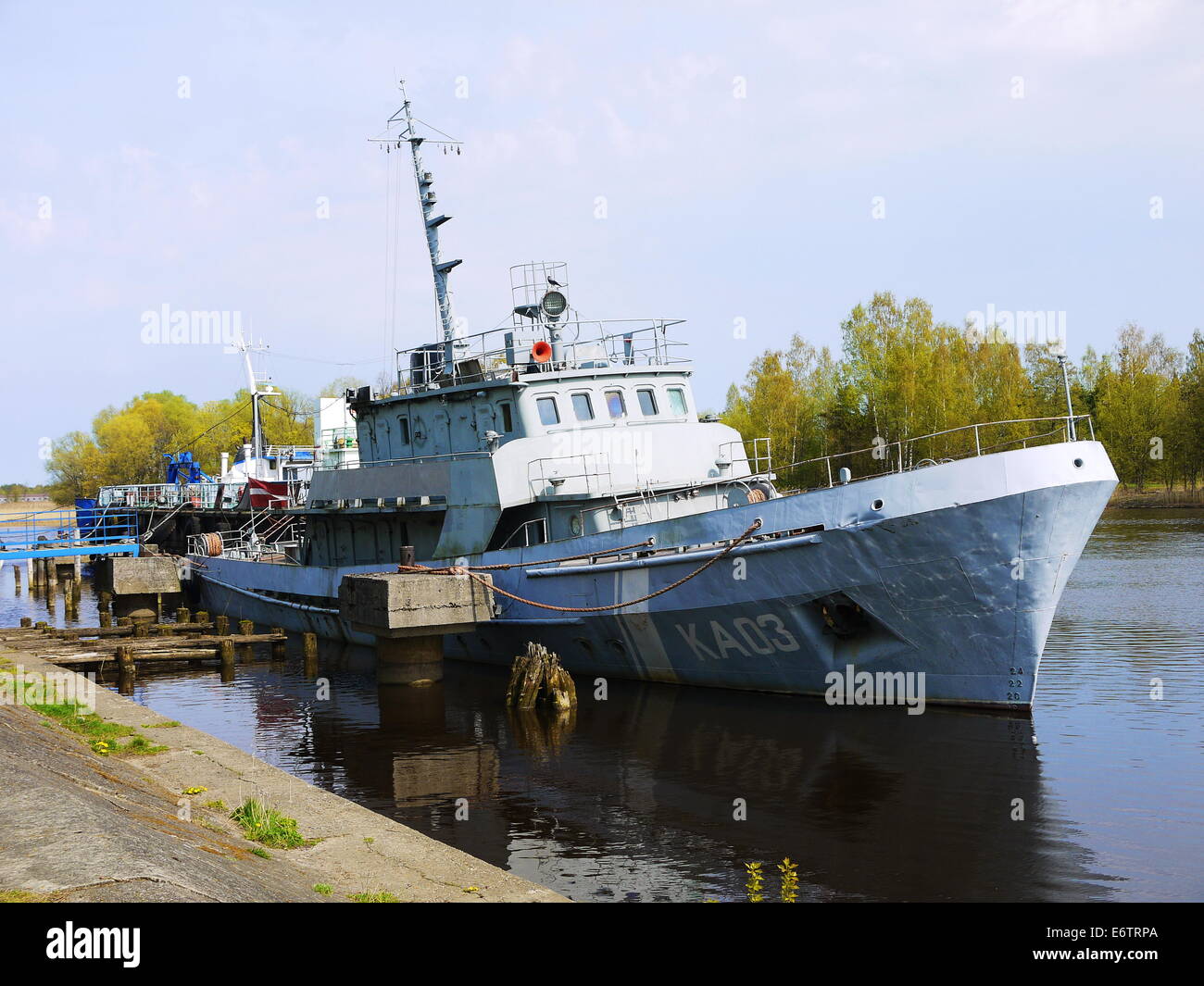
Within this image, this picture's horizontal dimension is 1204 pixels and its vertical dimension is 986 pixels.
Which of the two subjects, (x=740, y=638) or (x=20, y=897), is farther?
(x=740, y=638)

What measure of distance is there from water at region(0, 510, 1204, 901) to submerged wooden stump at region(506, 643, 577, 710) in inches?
19.1

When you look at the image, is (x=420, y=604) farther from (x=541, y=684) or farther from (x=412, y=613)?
(x=541, y=684)

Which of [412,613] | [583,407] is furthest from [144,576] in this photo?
[583,407]

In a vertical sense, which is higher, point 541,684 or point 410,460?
point 410,460

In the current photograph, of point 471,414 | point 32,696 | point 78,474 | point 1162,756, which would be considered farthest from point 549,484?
point 78,474

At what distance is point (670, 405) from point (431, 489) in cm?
539

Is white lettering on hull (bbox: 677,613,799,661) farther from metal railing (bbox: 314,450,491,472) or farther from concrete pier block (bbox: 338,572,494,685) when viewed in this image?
metal railing (bbox: 314,450,491,472)

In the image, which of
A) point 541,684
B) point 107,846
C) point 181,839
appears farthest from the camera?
point 541,684

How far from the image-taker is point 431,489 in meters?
22.9

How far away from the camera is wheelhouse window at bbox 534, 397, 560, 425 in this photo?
21297 mm

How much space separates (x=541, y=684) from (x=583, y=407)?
5.71 meters

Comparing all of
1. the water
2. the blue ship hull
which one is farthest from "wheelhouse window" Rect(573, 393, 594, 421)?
the water

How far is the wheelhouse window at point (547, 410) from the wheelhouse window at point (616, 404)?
1089 millimetres

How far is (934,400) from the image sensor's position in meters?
55.5
